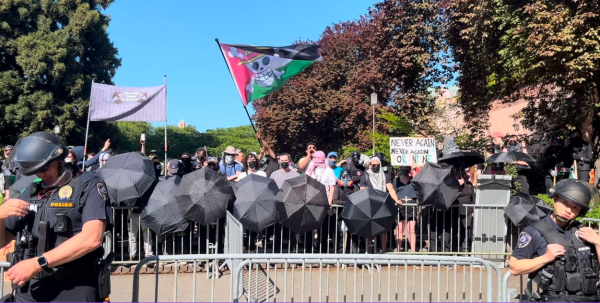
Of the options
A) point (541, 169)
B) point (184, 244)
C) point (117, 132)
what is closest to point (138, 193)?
point (184, 244)

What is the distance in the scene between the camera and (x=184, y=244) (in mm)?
8195

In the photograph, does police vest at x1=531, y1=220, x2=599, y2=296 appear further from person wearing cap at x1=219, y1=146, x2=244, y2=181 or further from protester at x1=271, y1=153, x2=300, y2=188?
person wearing cap at x1=219, y1=146, x2=244, y2=181

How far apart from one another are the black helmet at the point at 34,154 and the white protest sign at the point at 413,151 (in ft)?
24.3

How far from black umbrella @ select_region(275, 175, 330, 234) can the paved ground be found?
73 cm

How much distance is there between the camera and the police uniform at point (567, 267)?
→ 3287 millimetres

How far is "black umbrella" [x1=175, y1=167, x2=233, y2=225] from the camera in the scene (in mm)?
7273

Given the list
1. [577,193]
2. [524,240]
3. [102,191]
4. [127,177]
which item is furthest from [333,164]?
[102,191]

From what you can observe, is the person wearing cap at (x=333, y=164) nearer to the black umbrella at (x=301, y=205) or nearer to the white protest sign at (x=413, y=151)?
the white protest sign at (x=413, y=151)

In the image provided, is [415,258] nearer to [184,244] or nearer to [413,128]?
[184,244]

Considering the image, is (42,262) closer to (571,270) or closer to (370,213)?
(571,270)

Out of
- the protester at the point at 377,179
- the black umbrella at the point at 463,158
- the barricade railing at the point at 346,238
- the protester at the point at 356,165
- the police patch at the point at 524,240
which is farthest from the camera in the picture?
the protester at the point at 356,165

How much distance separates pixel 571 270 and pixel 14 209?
12.1 ft

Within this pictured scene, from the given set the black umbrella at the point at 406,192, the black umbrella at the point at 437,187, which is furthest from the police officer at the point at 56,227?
the black umbrella at the point at 406,192

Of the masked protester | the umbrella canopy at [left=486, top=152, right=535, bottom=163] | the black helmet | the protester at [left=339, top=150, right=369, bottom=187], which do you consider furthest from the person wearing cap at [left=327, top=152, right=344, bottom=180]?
the black helmet
